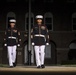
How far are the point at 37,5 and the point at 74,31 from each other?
244 inches

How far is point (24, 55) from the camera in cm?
4938

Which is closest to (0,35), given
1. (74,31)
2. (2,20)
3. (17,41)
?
(2,20)

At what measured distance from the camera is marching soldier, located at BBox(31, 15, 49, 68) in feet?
36.7

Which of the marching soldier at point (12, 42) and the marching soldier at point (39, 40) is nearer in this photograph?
the marching soldier at point (39, 40)

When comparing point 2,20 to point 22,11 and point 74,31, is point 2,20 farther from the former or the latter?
point 74,31

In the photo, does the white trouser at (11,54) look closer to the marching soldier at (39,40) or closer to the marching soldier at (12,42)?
the marching soldier at (12,42)

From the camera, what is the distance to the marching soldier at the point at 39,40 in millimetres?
11195

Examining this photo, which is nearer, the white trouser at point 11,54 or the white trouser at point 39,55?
the white trouser at point 39,55

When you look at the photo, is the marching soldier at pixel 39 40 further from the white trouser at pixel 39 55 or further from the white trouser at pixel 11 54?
the white trouser at pixel 11 54

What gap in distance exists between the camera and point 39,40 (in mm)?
11422

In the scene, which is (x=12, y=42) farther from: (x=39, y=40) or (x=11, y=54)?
(x=39, y=40)

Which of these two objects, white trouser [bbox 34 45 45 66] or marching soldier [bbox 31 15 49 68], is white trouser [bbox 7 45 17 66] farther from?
white trouser [bbox 34 45 45 66]

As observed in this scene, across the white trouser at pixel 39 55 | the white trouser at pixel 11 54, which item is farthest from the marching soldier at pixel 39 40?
the white trouser at pixel 11 54

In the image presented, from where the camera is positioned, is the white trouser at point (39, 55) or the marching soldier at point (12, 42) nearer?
the white trouser at point (39, 55)
